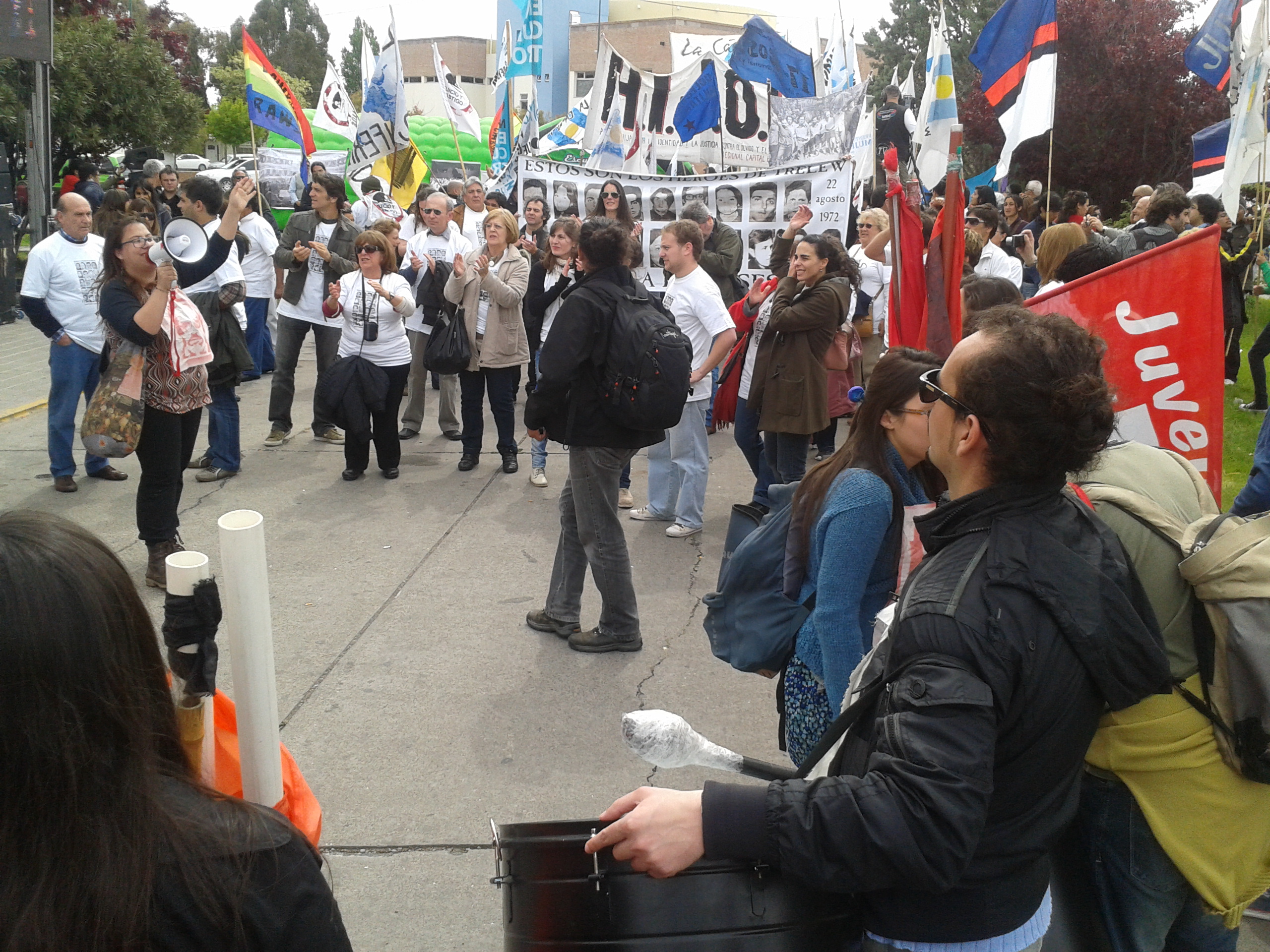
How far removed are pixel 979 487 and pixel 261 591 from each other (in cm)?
108

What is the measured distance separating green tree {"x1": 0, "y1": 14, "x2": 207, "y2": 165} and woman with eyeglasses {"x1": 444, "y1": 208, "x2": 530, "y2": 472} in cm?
1498

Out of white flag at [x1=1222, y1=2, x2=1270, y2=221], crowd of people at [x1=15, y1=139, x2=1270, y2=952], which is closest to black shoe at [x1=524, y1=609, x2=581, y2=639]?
crowd of people at [x1=15, y1=139, x2=1270, y2=952]

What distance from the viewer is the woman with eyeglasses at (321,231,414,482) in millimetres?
7723

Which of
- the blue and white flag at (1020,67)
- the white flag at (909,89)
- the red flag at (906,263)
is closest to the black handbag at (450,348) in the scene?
the blue and white flag at (1020,67)

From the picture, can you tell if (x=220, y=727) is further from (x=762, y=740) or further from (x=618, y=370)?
(x=618, y=370)

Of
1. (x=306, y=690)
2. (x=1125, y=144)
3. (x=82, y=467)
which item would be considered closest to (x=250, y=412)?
(x=82, y=467)

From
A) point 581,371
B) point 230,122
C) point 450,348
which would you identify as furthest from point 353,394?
point 230,122

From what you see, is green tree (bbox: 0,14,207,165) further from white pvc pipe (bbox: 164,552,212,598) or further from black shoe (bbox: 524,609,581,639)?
white pvc pipe (bbox: 164,552,212,598)

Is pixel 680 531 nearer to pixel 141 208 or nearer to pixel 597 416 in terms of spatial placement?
pixel 597 416

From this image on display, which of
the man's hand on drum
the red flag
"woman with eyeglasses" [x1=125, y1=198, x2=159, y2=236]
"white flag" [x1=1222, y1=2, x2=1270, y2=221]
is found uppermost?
"white flag" [x1=1222, y1=2, x2=1270, y2=221]

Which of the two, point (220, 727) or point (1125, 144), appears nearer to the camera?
point (220, 727)

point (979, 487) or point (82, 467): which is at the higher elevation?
point (979, 487)

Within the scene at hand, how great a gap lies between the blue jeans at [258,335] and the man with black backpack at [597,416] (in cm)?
643

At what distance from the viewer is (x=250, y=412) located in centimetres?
992
